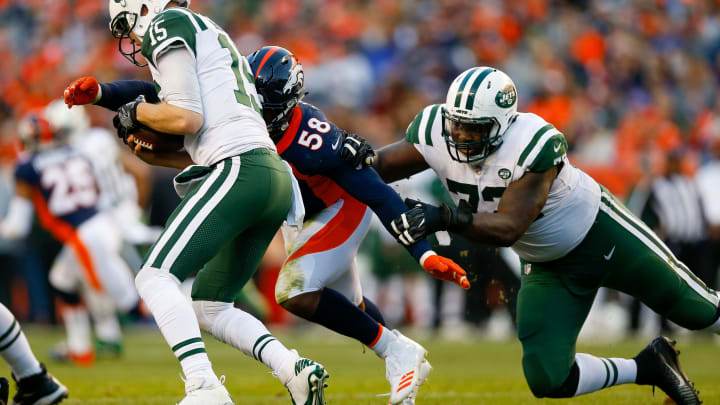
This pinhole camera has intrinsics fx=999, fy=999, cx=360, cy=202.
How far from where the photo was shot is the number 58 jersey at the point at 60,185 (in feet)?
29.5

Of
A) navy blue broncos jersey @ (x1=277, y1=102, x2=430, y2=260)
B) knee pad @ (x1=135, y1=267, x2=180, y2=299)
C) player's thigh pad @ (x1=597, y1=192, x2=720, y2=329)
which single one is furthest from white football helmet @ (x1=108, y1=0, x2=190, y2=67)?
player's thigh pad @ (x1=597, y1=192, x2=720, y2=329)

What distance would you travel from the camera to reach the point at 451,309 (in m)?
11.9

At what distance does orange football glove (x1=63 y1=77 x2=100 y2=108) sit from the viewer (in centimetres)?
436

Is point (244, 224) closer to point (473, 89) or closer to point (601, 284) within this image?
point (473, 89)

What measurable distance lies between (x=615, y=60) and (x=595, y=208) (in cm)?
814

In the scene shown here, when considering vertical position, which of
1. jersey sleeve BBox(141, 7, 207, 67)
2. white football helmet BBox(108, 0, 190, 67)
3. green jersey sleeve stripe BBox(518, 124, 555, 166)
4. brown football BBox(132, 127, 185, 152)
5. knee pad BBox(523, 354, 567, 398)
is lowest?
knee pad BBox(523, 354, 567, 398)

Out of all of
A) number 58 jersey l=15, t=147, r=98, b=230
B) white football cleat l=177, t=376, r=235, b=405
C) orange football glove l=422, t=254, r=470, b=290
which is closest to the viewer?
white football cleat l=177, t=376, r=235, b=405

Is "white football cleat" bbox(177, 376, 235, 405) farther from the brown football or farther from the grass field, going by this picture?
the grass field

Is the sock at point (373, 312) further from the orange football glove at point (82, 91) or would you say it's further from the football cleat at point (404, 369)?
the orange football glove at point (82, 91)

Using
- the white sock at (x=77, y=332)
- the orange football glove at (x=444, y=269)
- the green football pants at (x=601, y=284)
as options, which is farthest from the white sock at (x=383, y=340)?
the white sock at (x=77, y=332)

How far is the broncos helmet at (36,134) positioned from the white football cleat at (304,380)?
549cm

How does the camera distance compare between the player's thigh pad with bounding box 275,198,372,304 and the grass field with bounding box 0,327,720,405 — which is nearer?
the player's thigh pad with bounding box 275,198,372,304

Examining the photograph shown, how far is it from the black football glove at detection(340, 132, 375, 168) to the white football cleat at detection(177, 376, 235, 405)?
1353 millimetres

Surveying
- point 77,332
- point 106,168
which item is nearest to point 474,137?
point 77,332
